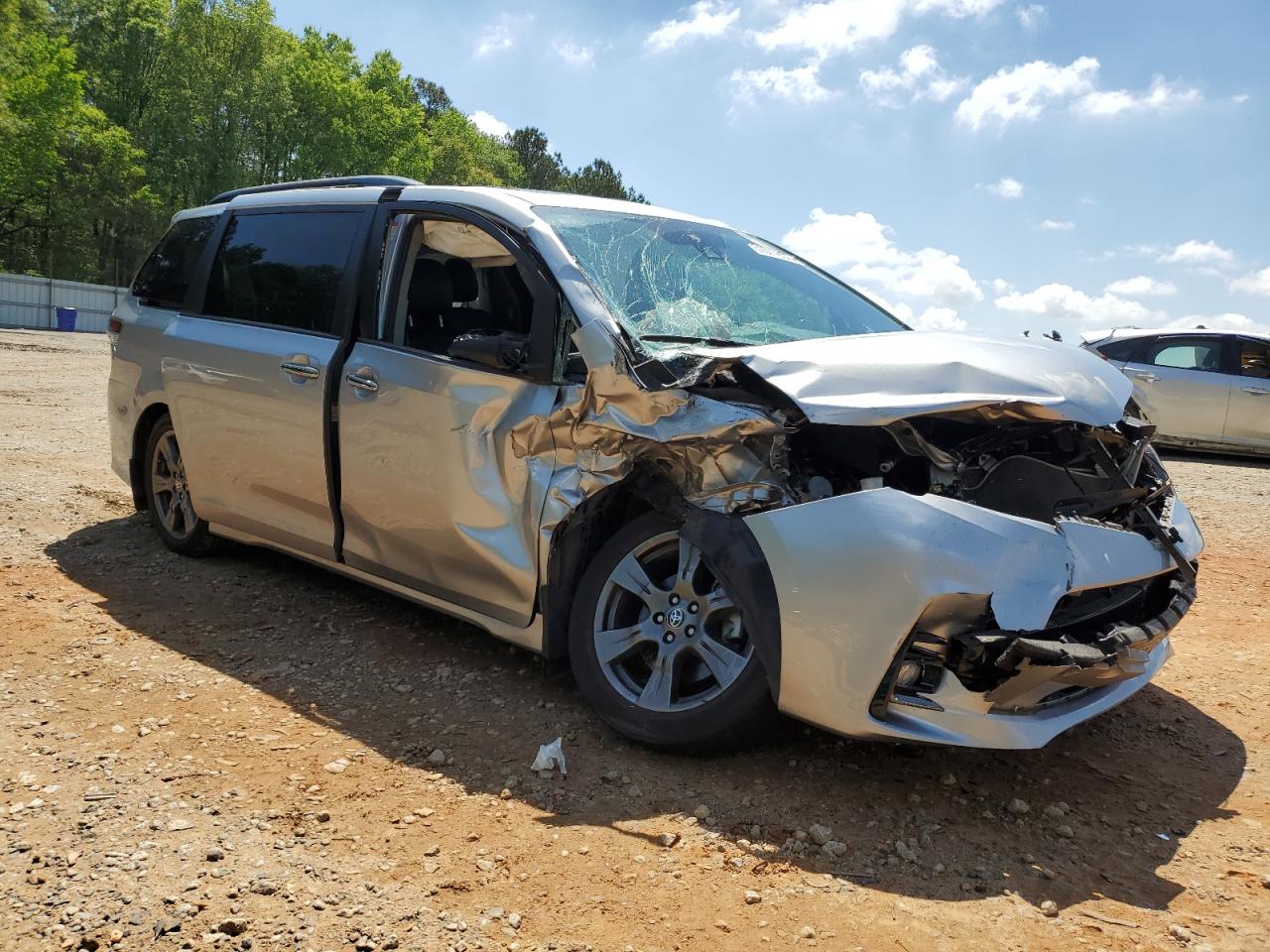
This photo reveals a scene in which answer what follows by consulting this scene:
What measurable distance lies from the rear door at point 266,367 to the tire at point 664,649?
1.57 metres

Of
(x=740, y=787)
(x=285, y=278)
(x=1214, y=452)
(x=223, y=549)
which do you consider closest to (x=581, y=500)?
(x=740, y=787)

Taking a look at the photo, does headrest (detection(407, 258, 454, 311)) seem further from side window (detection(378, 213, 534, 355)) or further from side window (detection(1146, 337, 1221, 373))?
side window (detection(1146, 337, 1221, 373))

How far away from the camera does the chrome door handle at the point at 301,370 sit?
4.43 metres

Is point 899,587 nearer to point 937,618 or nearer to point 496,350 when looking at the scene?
point 937,618

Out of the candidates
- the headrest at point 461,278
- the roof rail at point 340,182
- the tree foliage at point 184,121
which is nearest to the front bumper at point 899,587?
the headrest at point 461,278

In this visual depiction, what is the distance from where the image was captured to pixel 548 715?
12.4ft

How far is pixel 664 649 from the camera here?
338 centimetres

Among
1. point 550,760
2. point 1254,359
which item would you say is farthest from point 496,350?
point 1254,359

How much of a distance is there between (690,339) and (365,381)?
4.63ft

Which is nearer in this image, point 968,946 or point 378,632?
point 968,946

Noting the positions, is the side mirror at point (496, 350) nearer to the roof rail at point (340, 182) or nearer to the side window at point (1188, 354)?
the roof rail at point (340, 182)

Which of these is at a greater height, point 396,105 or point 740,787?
point 396,105

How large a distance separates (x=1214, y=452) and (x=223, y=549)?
38.6ft

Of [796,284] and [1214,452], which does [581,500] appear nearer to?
[796,284]
